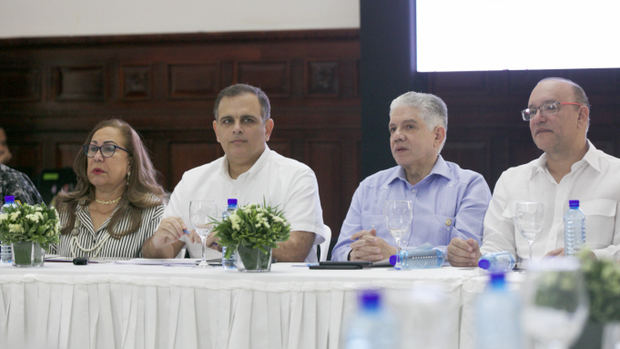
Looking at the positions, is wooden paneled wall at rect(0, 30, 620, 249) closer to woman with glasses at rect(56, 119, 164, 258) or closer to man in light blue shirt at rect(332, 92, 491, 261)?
man in light blue shirt at rect(332, 92, 491, 261)

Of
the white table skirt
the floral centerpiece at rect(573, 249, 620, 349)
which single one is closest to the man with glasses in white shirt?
the white table skirt

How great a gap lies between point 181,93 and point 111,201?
10.4 ft

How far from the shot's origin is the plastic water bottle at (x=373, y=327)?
0.87 m

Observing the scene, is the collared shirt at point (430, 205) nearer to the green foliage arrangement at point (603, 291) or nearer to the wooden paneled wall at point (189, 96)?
the green foliage arrangement at point (603, 291)

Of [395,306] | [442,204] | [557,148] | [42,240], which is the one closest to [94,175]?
[42,240]

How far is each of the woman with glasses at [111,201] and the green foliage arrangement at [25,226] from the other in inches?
21.5

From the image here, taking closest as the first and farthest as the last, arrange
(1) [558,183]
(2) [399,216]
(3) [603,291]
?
(3) [603,291] < (2) [399,216] < (1) [558,183]

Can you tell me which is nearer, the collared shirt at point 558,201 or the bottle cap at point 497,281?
the bottle cap at point 497,281

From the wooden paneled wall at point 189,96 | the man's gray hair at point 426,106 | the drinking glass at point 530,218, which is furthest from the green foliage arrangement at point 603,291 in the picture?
the wooden paneled wall at point 189,96

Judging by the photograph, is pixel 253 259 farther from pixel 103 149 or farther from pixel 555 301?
pixel 555 301

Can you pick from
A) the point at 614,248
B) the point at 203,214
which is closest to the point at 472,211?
Result: the point at 614,248

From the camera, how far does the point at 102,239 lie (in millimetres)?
3104

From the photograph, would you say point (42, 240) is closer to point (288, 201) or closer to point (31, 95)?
point (288, 201)

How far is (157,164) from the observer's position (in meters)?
6.32
